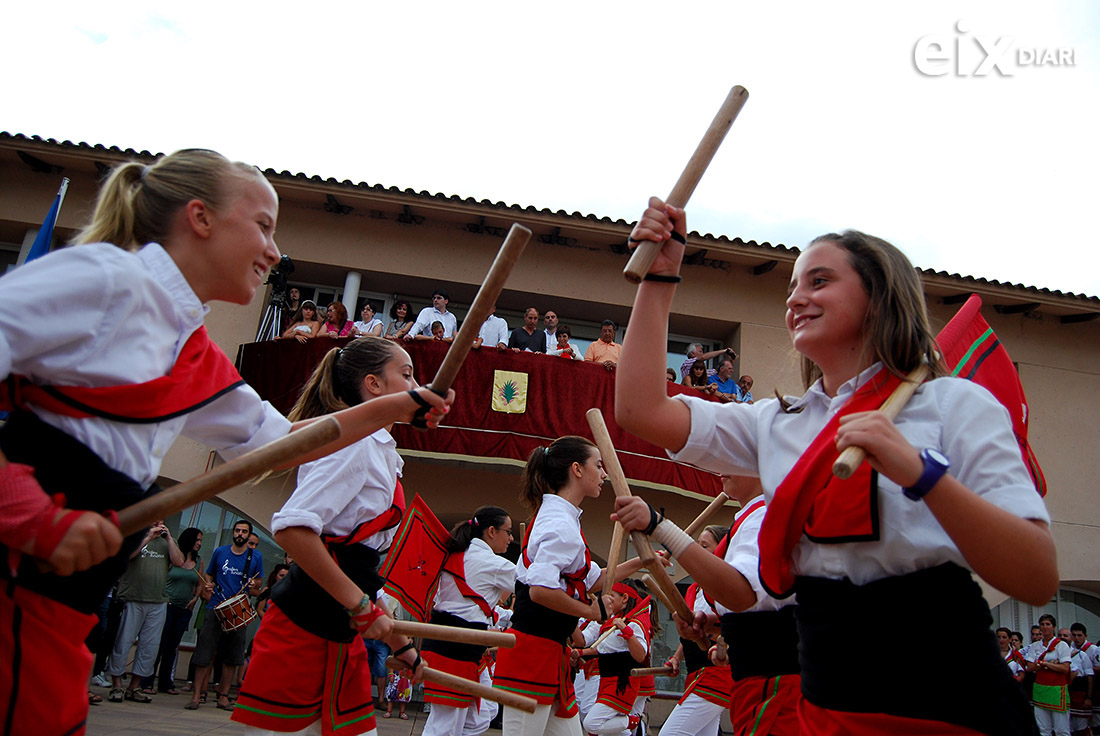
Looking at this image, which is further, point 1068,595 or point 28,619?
point 1068,595

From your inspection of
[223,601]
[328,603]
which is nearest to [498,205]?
[223,601]

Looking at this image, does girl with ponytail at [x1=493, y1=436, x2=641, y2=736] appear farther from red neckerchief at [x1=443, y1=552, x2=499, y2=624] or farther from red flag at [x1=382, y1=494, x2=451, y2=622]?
red neckerchief at [x1=443, y1=552, x2=499, y2=624]

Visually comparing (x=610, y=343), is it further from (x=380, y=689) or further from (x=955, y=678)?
(x=955, y=678)

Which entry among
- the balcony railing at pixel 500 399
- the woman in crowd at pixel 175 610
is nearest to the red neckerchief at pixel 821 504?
the woman in crowd at pixel 175 610

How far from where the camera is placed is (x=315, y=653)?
3092 millimetres

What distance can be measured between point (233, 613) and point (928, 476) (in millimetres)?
8802

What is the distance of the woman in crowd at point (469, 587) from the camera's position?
18.5 ft

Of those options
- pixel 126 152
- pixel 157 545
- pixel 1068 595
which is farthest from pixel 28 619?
pixel 1068 595

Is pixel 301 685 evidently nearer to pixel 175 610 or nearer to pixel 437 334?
pixel 175 610

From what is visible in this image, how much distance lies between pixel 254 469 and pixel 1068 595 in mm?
15854

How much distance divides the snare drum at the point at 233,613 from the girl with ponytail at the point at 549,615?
5.10 meters

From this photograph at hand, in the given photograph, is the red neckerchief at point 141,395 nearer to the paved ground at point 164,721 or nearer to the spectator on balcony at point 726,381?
the paved ground at point 164,721

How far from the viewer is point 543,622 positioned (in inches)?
186

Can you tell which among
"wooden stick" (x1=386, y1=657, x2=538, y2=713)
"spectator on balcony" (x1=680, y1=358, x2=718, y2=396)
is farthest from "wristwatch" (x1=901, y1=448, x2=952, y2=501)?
"spectator on balcony" (x1=680, y1=358, x2=718, y2=396)
